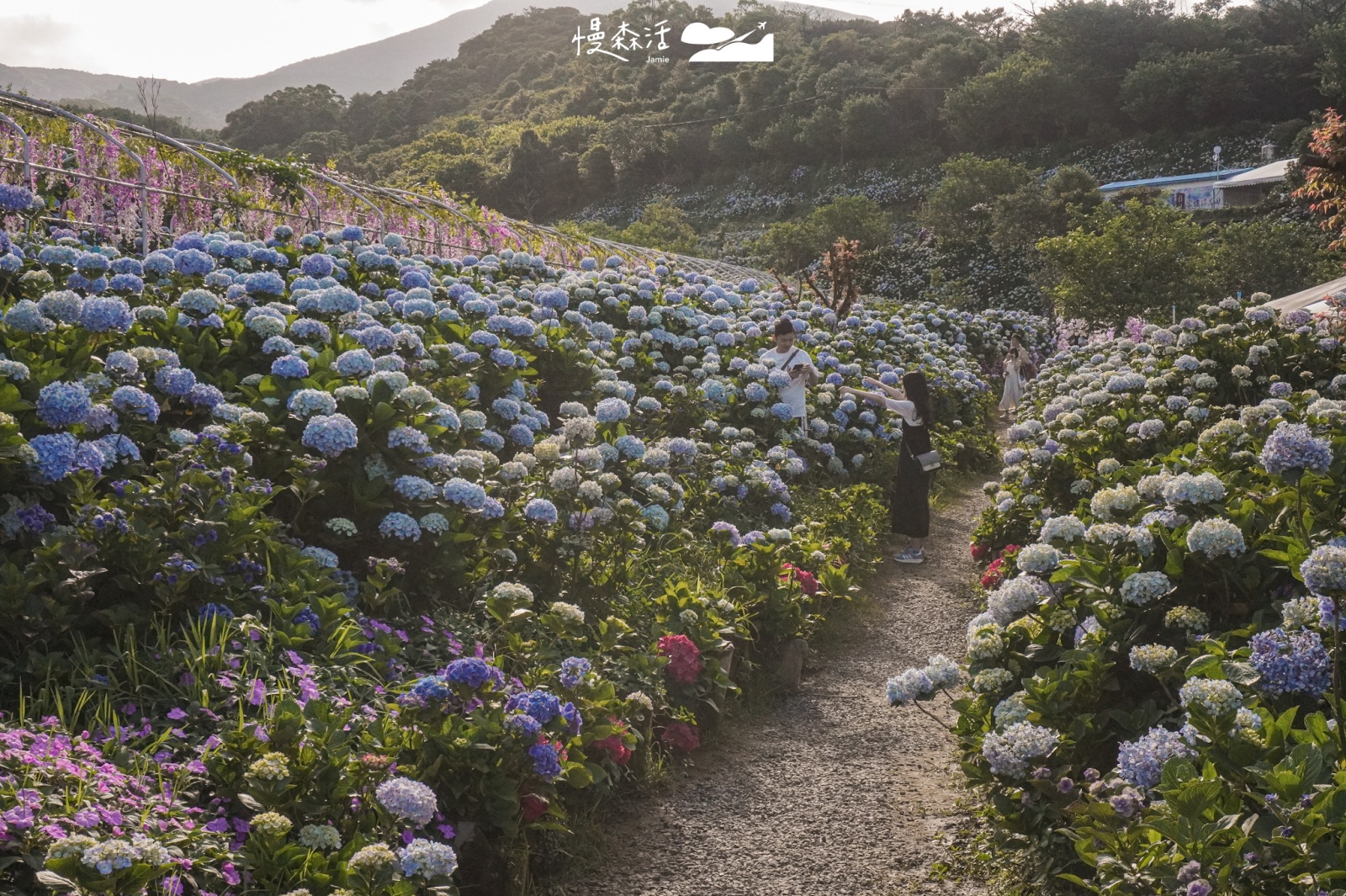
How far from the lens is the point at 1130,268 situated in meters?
17.1

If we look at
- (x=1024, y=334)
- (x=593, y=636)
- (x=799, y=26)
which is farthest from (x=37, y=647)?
(x=799, y=26)

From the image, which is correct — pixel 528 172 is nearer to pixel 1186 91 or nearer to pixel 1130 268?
pixel 1186 91

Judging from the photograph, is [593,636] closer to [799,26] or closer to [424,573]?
[424,573]

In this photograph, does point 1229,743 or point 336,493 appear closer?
point 1229,743

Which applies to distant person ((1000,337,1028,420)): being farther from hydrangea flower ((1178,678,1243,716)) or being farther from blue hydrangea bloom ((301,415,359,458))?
hydrangea flower ((1178,678,1243,716))

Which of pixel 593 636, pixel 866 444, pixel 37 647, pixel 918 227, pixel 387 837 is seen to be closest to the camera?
pixel 387 837

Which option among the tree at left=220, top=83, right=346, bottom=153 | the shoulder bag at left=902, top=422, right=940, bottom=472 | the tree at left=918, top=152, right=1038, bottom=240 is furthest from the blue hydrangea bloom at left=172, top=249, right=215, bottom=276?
the tree at left=220, top=83, right=346, bottom=153

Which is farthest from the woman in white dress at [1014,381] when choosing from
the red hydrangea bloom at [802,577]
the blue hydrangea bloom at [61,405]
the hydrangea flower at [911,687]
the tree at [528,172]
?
the tree at [528,172]

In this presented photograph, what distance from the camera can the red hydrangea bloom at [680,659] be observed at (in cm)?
420

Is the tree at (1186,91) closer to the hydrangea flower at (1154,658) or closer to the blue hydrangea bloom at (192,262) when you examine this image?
the blue hydrangea bloom at (192,262)

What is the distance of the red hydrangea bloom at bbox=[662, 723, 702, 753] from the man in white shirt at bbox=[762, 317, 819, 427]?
4435mm

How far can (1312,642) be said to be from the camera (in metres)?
2.27

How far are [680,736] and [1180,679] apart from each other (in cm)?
191

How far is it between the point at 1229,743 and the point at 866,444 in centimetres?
728
